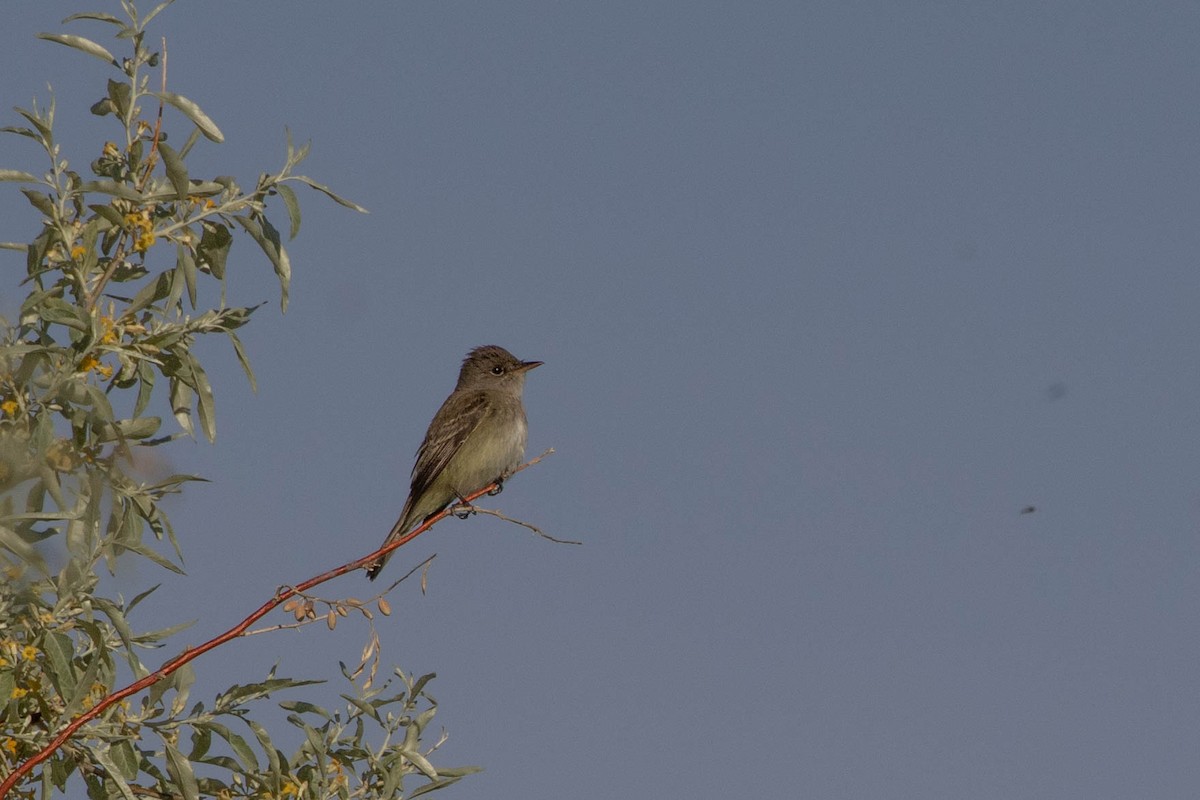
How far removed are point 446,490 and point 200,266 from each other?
28.3ft

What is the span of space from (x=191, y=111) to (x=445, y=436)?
9031 mm

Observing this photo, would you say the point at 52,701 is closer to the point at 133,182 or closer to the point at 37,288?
the point at 37,288

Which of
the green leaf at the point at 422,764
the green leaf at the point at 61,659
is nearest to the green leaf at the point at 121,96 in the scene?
the green leaf at the point at 61,659

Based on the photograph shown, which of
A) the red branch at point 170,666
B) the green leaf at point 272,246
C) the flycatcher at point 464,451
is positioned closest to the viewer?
the red branch at point 170,666

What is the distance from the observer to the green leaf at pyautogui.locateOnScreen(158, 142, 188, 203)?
552 centimetres

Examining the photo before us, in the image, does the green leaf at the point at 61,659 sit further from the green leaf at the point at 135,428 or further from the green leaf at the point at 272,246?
the green leaf at the point at 272,246

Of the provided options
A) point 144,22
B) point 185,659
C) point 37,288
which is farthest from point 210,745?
point 144,22

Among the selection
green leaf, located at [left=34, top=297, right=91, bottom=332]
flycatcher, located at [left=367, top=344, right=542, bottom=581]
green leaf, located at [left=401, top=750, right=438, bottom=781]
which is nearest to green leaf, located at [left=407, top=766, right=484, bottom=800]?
green leaf, located at [left=401, top=750, right=438, bottom=781]

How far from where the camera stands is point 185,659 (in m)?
5.22

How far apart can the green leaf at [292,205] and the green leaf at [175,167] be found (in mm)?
403

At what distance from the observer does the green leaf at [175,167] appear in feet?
18.1

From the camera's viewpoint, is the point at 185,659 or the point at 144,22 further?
the point at 144,22

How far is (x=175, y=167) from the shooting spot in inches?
218

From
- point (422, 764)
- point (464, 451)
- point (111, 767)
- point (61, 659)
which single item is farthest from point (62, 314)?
point (464, 451)
